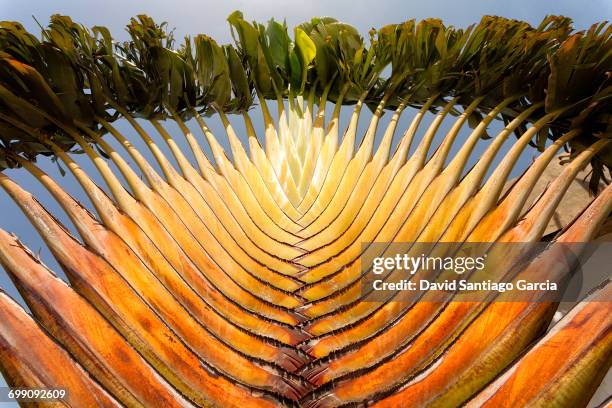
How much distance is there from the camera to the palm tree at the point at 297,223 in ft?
4.72

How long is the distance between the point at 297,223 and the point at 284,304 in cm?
64

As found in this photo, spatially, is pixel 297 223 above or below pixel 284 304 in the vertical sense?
above

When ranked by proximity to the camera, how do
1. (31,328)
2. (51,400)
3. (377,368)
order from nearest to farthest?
(51,400)
(31,328)
(377,368)

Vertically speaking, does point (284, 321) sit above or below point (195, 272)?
below

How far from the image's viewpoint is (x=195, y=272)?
1.89m

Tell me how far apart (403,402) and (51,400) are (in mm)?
859

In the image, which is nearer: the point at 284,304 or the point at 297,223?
the point at 284,304

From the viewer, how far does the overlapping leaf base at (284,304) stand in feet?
4.51

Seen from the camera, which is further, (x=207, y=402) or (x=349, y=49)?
(x=349, y=49)

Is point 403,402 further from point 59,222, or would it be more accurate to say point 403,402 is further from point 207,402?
point 59,222

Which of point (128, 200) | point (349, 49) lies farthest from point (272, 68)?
point (128, 200)

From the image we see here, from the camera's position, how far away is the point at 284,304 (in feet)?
5.98

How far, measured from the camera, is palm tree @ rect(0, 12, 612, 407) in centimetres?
144

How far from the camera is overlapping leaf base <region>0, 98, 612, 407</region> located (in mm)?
1376
